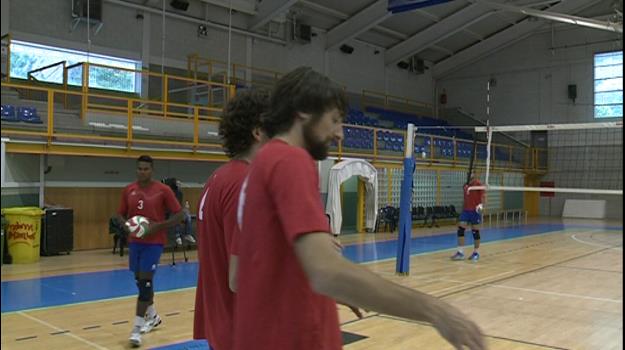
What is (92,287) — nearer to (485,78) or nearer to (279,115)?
(279,115)

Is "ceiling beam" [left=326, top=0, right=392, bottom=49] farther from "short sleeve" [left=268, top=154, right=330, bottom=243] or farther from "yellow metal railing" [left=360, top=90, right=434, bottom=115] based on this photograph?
"short sleeve" [left=268, top=154, right=330, bottom=243]

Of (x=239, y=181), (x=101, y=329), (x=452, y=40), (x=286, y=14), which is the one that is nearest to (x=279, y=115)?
(x=239, y=181)

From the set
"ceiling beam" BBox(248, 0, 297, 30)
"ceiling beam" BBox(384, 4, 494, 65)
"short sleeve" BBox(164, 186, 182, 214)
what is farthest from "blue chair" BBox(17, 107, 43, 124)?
"ceiling beam" BBox(384, 4, 494, 65)

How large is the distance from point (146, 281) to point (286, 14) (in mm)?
18822

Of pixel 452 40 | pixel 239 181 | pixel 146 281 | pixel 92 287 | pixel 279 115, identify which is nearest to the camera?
pixel 279 115

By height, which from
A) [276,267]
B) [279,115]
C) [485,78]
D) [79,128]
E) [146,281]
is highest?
[485,78]

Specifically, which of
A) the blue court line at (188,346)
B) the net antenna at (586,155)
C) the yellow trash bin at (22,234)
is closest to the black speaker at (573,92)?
the net antenna at (586,155)

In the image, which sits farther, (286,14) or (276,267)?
(286,14)

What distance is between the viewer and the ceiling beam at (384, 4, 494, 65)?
2466 centimetres

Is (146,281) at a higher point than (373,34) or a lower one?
lower

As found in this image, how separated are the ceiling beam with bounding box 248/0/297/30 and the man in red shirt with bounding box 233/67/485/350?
1924 centimetres

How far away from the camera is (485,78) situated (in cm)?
3008

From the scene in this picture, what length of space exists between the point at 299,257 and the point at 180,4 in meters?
19.6

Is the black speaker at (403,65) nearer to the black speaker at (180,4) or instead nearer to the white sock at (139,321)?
the black speaker at (180,4)
